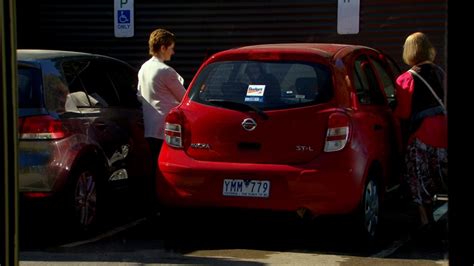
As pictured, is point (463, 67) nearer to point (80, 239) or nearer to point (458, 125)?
point (458, 125)

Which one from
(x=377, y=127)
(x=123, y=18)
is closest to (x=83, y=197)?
(x=377, y=127)

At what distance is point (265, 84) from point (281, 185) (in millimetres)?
797

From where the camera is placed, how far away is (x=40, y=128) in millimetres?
6488

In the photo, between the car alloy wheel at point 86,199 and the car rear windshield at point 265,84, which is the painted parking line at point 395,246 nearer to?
the car rear windshield at point 265,84

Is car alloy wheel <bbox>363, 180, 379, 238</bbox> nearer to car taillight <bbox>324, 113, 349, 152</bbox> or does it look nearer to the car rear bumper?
the car rear bumper

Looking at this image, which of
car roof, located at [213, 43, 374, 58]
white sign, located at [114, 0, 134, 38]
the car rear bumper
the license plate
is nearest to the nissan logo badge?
the car rear bumper

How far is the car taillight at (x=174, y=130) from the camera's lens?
658 centimetres

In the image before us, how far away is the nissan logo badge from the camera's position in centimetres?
632

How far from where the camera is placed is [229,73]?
21.8 feet

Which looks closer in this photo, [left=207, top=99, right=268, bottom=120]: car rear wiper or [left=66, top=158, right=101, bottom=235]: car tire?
[left=207, top=99, right=268, bottom=120]: car rear wiper

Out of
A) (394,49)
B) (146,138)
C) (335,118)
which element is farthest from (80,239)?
(394,49)

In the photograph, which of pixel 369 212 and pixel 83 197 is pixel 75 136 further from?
pixel 369 212

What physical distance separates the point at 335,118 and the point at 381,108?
0.94m

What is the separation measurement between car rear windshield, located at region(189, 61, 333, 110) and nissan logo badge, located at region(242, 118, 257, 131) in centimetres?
13
